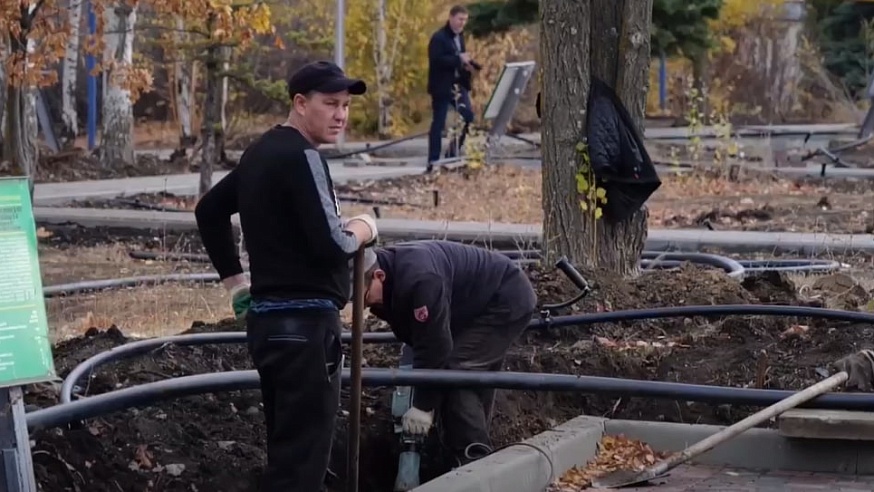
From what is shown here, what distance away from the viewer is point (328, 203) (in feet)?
15.5

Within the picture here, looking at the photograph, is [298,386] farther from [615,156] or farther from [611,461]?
[615,156]

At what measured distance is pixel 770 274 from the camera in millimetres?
9422

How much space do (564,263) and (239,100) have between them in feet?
85.0

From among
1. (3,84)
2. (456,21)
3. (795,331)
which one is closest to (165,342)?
(795,331)

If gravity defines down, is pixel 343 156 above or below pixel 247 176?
below

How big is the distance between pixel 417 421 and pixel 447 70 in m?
13.8

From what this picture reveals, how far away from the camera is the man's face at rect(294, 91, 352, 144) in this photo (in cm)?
486

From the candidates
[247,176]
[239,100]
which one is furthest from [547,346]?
[239,100]

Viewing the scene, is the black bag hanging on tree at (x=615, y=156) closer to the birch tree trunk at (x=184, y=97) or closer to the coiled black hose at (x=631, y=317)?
the coiled black hose at (x=631, y=317)

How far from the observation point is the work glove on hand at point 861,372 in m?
6.32

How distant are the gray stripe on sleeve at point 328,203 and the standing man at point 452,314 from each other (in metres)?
0.69

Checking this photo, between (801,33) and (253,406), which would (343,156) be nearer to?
(253,406)

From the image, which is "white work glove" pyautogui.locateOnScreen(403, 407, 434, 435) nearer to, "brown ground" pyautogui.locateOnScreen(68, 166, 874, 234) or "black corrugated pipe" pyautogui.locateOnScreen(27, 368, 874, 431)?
"black corrugated pipe" pyautogui.locateOnScreen(27, 368, 874, 431)

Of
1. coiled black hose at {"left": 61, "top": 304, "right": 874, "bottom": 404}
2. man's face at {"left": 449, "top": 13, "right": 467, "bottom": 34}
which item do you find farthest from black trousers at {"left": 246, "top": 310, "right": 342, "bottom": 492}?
man's face at {"left": 449, "top": 13, "right": 467, "bottom": 34}
